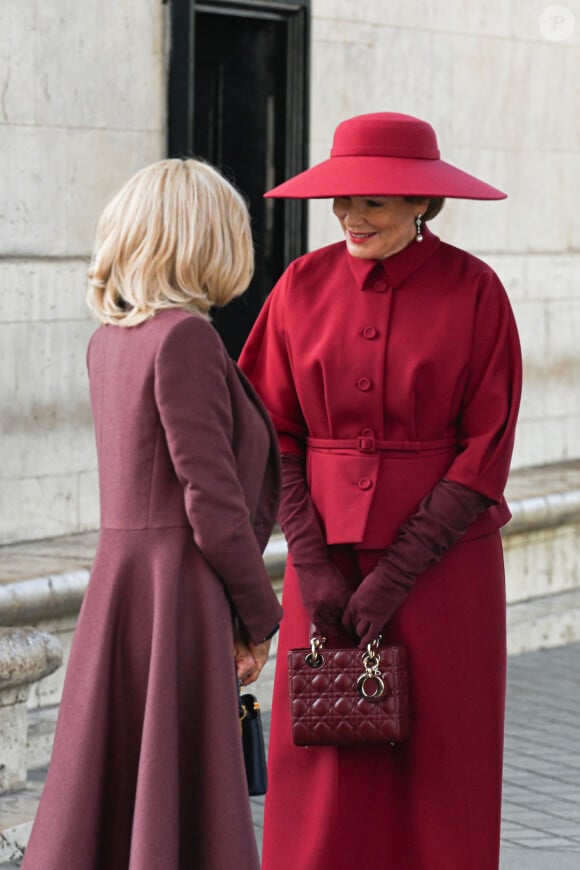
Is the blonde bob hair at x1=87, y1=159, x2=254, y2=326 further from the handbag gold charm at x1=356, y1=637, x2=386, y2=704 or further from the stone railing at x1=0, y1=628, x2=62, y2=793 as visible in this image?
the stone railing at x1=0, y1=628, x2=62, y2=793

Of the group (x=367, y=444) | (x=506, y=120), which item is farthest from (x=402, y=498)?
(x=506, y=120)

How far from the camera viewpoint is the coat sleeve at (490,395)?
13.3 feet

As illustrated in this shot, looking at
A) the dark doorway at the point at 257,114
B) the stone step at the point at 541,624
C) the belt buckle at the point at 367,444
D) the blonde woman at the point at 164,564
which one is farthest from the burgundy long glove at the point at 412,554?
the dark doorway at the point at 257,114

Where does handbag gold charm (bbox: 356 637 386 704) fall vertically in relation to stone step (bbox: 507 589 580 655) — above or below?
above

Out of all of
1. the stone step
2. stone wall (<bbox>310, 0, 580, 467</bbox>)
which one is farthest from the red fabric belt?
stone wall (<bbox>310, 0, 580, 467</bbox>)

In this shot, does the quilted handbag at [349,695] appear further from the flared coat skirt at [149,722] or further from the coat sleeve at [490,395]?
the flared coat skirt at [149,722]

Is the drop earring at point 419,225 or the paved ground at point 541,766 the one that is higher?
the drop earring at point 419,225

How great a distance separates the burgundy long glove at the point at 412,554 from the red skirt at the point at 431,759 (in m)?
0.08

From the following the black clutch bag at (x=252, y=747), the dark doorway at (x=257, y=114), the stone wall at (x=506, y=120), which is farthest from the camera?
the stone wall at (x=506, y=120)

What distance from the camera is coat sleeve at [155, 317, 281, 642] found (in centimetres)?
339

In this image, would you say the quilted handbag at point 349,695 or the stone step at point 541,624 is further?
the stone step at point 541,624

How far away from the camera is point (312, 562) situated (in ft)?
13.4

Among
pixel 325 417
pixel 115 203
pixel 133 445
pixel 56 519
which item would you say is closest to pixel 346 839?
pixel 325 417

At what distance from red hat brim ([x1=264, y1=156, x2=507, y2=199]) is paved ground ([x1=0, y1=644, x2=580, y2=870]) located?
144cm
